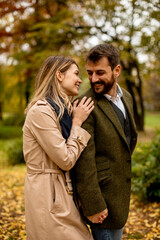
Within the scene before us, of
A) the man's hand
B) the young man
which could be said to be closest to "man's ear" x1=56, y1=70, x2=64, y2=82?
the young man

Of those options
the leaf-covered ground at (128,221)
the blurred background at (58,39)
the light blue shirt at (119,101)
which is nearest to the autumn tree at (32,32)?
the blurred background at (58,39)

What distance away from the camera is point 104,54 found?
6.84ft

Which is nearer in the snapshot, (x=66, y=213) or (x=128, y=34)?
(x=66, y=213)

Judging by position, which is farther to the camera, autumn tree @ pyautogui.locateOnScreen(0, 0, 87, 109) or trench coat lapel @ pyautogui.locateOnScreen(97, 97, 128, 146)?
autumn tree @ pyautogui.locateOnScreen(0, 0, 87, 109)

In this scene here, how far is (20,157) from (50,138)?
7683mm

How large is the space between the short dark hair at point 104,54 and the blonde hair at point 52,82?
181 millimetres

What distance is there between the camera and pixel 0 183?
6785 mm

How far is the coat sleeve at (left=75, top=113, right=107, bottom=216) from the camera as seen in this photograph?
6.18 feet

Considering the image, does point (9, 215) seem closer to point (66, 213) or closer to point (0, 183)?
point (0, 183)

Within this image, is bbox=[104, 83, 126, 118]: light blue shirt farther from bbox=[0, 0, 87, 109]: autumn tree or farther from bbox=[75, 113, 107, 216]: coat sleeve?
bbox=[0, 0, 87, 109]: autumn tree

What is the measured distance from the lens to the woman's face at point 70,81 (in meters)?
2.08

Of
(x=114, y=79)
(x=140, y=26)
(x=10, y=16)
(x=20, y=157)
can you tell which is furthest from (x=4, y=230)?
(x=10, y=16)

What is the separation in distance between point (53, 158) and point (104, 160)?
0.42m

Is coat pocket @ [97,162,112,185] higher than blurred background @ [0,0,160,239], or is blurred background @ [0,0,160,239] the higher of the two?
blurred background @ [0,0,160,239]
